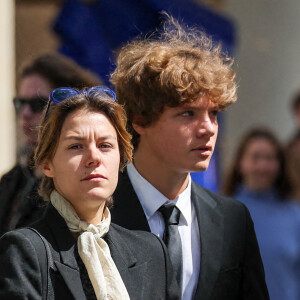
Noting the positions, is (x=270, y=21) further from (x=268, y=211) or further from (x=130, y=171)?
(x=130, y=171)

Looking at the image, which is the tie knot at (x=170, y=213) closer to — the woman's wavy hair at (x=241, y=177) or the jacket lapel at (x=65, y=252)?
the jacket lapel at (x=65, y=252)

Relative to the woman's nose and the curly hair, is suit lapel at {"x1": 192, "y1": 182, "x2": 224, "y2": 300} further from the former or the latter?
the woman's nose

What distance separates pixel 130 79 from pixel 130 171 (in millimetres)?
373

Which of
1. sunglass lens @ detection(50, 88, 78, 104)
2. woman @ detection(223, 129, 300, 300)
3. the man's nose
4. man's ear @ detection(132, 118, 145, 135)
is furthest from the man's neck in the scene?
woman @ detection(223, 129, 300, 300)

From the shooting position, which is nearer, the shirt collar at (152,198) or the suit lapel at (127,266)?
the suit lapel at (127,266)

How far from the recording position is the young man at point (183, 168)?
3.05 metres

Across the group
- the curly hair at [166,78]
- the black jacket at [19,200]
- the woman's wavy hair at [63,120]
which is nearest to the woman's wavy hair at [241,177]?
the curly hair at [166,78]

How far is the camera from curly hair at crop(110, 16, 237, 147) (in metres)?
3.07

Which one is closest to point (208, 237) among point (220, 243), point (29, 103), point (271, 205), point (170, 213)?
point (220, 243)

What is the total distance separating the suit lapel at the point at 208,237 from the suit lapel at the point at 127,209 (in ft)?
0.82

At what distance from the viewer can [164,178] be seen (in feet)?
10.4

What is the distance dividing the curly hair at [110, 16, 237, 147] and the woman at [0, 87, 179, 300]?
0.40m

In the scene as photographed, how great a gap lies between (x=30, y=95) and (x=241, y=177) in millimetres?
2446

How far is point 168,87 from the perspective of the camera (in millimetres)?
3064
